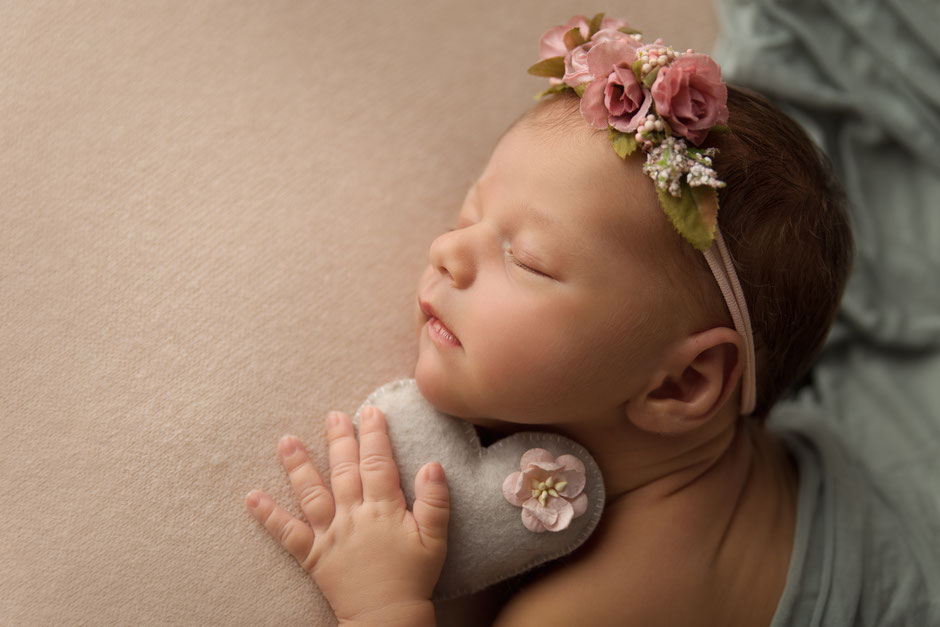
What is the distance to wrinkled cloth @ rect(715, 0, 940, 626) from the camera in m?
1.60

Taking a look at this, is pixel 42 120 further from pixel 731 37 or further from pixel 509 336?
pixel 731 37

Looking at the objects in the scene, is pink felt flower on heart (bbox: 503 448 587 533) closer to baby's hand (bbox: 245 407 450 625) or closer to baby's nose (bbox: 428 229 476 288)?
baby's hand (bbox: 245 407 450 625)

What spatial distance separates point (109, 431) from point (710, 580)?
33.1 inches

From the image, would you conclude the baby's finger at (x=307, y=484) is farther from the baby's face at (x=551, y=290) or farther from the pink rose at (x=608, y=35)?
the pink rose at (x=608, y=35)

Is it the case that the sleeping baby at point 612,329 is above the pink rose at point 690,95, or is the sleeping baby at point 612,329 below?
below

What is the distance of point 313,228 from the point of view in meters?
1.24

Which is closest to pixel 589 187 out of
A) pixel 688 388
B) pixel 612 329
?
pixel 612 329

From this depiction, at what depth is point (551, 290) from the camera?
106 cm

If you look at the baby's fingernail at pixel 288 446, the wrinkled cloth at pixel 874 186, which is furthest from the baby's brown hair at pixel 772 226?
the baby's fingernail at pixel 288 446

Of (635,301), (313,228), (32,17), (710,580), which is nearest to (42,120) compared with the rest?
(32,17)

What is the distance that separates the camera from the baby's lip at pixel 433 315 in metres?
1.14

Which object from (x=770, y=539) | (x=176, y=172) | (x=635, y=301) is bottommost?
(x=770, y=539)

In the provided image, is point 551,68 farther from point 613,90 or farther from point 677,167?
point 677,167

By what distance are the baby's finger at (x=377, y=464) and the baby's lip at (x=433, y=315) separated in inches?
5.9
